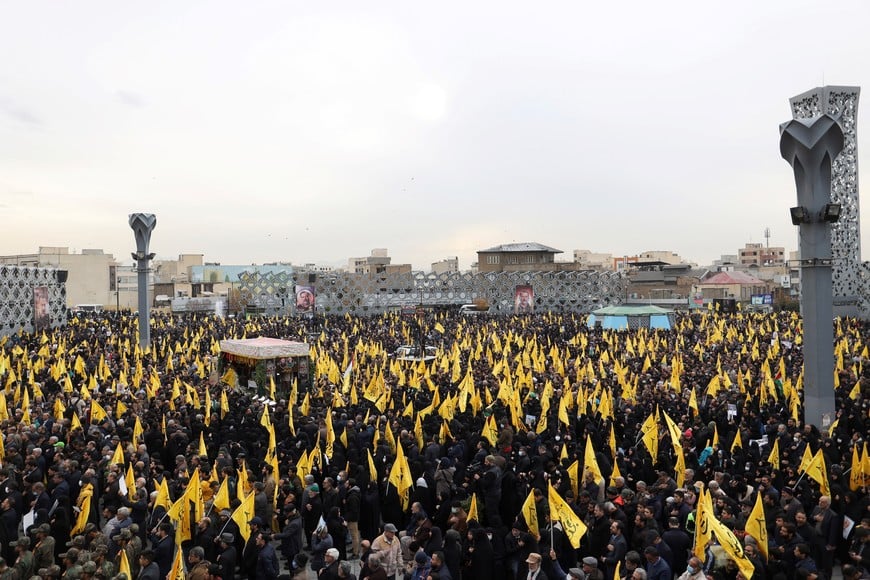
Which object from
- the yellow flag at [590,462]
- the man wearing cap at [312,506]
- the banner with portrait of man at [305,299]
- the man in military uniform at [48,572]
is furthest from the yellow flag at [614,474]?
the banner with portrait of man at [305,299]

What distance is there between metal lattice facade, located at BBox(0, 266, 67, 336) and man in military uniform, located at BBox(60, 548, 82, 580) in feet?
121

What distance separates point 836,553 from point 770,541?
7.66 feet

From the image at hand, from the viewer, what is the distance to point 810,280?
16.3 metres

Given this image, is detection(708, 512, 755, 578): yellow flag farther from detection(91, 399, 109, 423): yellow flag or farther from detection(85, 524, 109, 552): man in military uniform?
detection(91, 399, 109, 423): yellow flag

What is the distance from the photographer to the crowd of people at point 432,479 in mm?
7898

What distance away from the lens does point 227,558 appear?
316 inches

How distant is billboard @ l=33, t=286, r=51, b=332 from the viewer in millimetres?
41781

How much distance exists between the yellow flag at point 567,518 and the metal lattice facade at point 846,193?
124ft

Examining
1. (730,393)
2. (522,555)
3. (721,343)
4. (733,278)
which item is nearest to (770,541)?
(522,555)

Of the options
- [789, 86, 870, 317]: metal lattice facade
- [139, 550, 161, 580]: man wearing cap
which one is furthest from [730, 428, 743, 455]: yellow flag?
[789, 86, 870, 317]: metal lattice facade

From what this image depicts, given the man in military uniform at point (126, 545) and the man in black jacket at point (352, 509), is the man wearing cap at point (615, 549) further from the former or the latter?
the man in military uniform at point (126, 545)

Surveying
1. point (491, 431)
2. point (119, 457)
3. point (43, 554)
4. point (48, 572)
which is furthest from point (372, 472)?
point (48, 572)

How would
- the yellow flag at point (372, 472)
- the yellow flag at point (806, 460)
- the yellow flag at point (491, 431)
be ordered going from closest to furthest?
1. the yellow flag at point (806, 460)
2. the yellow flag at point (372, 472)
3. the yellow flag at point (491, 431)

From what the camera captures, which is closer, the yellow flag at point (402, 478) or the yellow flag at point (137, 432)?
the yellow flag at point (402, 478)
